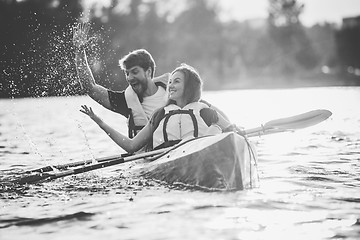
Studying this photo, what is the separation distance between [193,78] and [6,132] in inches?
439

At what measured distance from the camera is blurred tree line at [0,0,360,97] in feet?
120

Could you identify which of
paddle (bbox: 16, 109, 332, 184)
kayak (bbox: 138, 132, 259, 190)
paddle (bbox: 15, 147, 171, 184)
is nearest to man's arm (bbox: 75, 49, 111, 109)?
paddle (bbox: 16, 109, 332, 184)

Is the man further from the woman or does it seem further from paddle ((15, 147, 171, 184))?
paddle ((15, 147, 171, 184))

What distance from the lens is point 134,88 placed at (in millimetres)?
6949

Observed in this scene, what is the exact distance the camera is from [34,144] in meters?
12.1

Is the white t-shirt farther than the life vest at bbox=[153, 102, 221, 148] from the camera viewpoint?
Yes

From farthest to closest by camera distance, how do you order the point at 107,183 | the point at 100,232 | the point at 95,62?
the point at 95,62 < the point at 107,183 < the point at 100,232

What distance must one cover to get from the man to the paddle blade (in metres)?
1.47

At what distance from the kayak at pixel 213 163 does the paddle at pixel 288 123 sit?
0.36 m

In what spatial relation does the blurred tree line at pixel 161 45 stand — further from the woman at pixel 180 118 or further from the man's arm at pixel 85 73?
the woman at pixel 180 118

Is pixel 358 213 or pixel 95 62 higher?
pixel 95 62

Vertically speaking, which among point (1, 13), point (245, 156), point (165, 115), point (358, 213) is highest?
point (1, 13)

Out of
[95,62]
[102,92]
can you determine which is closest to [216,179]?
[102,92]

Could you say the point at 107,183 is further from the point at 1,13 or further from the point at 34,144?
the point at 1,13
